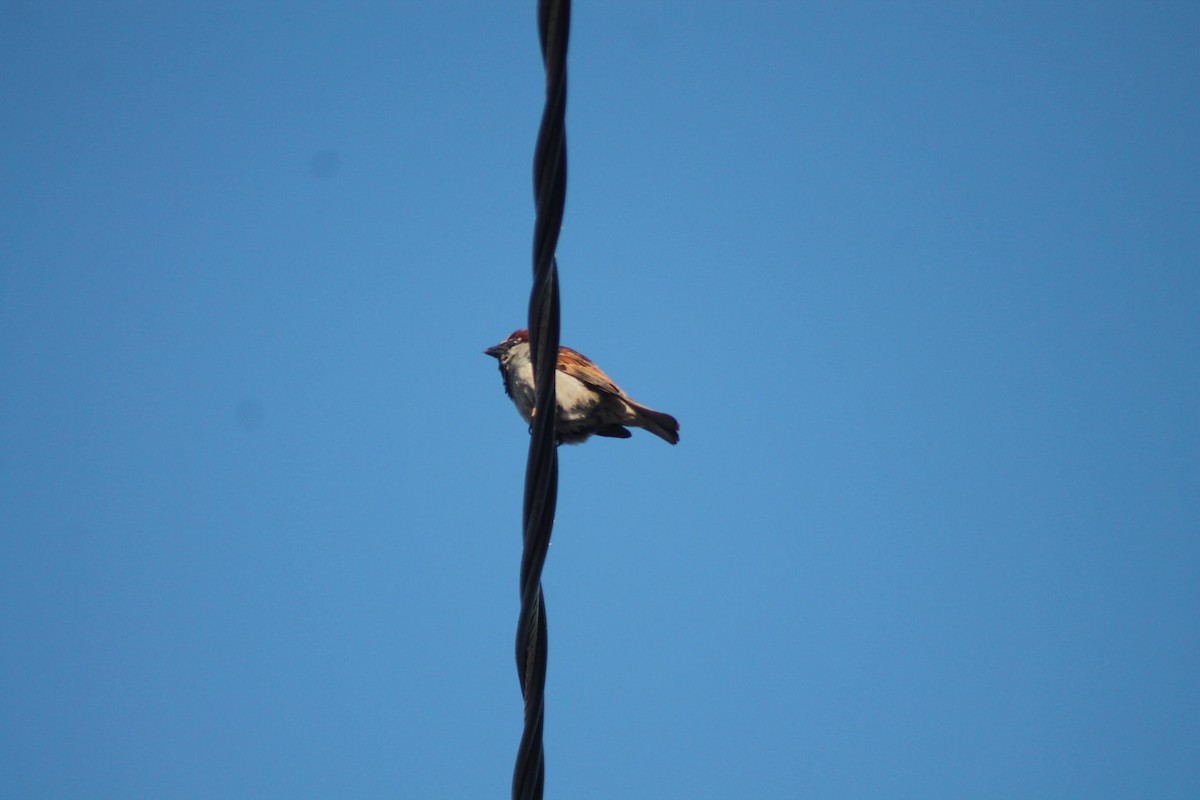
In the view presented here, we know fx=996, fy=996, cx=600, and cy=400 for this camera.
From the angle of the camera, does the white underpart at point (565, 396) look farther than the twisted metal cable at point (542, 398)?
Yes

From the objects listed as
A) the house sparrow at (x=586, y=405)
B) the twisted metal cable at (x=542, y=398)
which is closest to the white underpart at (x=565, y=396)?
the house sparrow at (x=586, y=405)

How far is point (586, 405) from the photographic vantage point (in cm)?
596

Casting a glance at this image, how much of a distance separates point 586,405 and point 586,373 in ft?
0.63

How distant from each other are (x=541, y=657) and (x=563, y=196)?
89 centimetres

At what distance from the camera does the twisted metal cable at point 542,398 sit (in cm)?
177

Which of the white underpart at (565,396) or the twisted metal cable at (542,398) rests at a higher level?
the white underpart at (565,396)

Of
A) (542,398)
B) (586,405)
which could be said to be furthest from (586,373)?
(542,398)

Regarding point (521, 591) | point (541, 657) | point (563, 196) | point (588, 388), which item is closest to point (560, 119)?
point (563, 196)

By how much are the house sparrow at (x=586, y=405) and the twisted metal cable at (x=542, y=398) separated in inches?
154

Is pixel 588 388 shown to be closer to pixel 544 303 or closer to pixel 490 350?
pixel 490 350

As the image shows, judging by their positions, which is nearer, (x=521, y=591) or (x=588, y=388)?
(x=521, y=591)

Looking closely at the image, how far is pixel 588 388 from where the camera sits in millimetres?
5992

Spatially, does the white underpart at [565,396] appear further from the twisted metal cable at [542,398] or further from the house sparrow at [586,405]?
the twisted metal cable at [542,398]

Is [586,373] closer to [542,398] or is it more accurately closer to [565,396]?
[565,396]
